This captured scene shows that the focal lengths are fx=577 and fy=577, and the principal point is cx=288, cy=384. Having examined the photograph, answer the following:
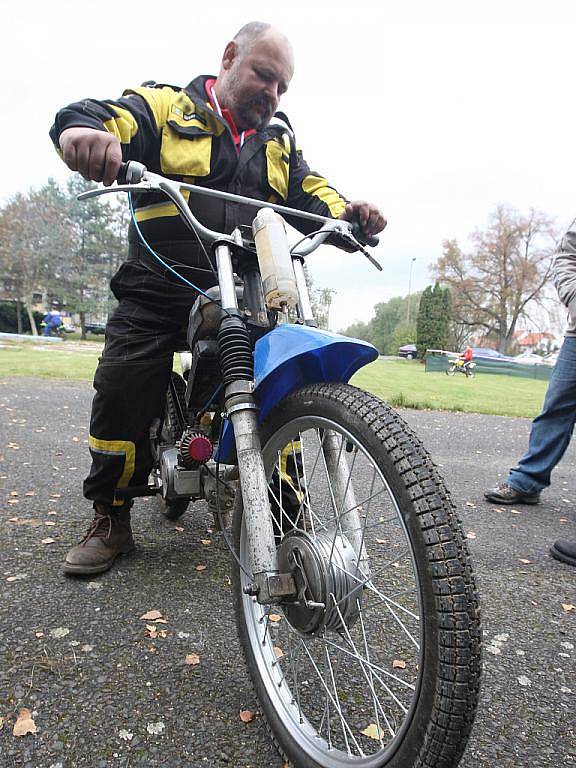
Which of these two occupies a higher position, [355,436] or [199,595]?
[355,436]

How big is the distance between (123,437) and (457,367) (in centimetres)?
3273

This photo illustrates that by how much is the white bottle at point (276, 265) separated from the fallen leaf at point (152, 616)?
1.27m

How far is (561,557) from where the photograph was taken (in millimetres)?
2955

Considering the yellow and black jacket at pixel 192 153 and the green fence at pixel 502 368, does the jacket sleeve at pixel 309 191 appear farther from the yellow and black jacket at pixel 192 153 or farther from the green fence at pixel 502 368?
the green fence at pixel 502 368

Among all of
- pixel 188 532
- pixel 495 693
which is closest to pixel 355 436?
pixel 495 693

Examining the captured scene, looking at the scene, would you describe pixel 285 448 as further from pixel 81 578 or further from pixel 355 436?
pixel 81 578

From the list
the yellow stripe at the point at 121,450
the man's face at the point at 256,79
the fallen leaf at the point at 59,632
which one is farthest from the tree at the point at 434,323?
the fallen leaf at the point at 59,632

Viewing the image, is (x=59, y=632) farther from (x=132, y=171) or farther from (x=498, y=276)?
(x=498, y=276)

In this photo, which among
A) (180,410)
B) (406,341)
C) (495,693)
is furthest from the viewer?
(406,341)

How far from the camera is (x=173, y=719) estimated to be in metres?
1.58

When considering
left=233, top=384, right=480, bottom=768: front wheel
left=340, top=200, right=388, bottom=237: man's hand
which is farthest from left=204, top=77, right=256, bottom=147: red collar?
left=233, top=384, right=480, bottom=768: front wheel

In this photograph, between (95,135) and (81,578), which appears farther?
(81,578)

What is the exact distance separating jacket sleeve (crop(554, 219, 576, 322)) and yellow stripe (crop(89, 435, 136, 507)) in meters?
2.70

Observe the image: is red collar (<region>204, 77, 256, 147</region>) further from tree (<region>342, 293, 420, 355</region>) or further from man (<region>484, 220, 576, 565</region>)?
tree (<region>342, 293, 420, 355</region>)
